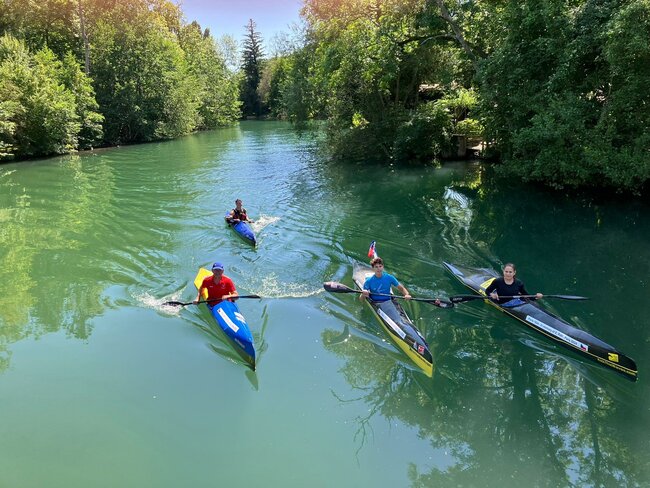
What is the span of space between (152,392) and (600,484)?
22.1 ft

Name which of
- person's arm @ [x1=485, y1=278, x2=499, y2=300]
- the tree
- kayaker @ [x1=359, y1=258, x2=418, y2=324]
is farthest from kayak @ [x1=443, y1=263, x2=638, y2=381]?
the tree

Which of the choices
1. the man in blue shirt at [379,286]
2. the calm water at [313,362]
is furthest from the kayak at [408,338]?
the calm water at [313,362]

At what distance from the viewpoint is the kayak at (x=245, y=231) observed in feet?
46.6

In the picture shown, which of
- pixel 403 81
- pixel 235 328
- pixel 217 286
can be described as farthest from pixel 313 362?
pixel 403 81

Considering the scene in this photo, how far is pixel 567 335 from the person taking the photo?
26.8 feet

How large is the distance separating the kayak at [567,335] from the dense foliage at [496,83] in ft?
27.0

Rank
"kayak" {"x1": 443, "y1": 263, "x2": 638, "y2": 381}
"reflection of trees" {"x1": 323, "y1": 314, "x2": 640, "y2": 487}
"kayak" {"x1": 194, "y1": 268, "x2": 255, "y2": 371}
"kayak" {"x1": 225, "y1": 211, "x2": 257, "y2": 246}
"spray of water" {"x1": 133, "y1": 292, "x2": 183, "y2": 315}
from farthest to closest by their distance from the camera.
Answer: "kayak" {"x1": 225, "y1": 211, "x2": 257, "y2": 246} → "spray of water" {"x1": 133, "y1": 292, "x2": 183, "y2": 315} → "kayak" {"x1": 194, "y1": 268, "x2": 255, "y2": 371} → "kayak" {"x1": 443, "y1": 263, "x2": 638, "y2": 381} → "reflection of trees" {"x1": 323, "y1": 314, "x2": 640, "y2": 487}

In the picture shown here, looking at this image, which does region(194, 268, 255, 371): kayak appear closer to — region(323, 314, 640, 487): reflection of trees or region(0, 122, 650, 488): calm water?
region(0, 122, 650, 488): calm water

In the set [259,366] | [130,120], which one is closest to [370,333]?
[259,366]

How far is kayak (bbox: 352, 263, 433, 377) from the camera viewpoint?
25.5 ft

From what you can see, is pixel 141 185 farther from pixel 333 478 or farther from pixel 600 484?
pixel 600 484

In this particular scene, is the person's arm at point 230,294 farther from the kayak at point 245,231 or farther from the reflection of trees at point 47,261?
the kayak at point 245,231

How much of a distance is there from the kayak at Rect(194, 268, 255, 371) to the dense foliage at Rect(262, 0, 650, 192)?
41.1 ft

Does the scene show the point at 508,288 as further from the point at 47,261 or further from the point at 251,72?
the point at 251,72
